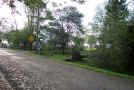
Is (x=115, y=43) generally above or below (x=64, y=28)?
below

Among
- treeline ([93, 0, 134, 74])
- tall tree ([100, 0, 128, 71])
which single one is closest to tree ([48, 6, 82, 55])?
treeline ([93, 0, 134, 74])

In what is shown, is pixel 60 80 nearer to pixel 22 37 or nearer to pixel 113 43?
pixel 113 43

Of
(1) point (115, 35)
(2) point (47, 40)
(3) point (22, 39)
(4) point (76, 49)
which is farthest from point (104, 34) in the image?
(3) point (22, 39)

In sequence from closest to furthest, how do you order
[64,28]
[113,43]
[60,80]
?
[60,80] → [113,43] → [64,28]

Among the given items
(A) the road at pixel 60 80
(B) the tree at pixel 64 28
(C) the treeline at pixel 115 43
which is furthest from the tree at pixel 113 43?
(B) the tree at pixel 64 28

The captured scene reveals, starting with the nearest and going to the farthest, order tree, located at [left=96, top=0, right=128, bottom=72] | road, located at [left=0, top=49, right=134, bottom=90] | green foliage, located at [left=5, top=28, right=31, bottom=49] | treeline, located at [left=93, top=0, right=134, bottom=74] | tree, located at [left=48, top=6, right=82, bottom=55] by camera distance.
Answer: road, located at [left=0, top=49, right=134, bottom=90] < treeline, located at [left=93, top=0, right=134, bottom=74] < tree, located at [left=96, top=0, right=128, bottom=72] < tree, located at [left=48, top=6, right=82, bottom=55] < green foliage, located at [left=5, top=28, right=31, bottom=49]

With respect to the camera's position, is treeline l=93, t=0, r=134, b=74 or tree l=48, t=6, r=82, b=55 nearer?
treeline l=93, t=0, r=134, b=74

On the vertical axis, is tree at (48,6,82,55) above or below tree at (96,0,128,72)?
above

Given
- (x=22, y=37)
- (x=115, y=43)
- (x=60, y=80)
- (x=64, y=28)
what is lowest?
(x=60, y=80)

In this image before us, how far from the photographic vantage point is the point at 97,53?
1268cm

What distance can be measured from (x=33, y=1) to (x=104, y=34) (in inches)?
355

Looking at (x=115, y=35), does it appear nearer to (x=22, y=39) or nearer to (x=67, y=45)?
(x=67, y=45)

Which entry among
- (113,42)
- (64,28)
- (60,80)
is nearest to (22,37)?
(64,28)

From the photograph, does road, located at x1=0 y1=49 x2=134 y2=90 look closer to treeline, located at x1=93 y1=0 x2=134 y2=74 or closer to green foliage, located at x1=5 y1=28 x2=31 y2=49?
treeline, located at x1=93 y1=0 x2=134 y2=74
